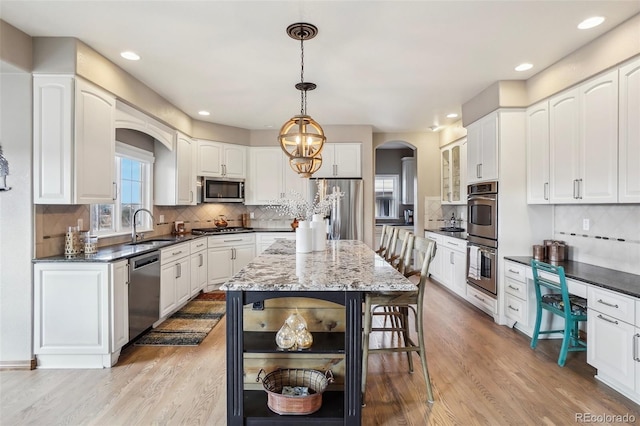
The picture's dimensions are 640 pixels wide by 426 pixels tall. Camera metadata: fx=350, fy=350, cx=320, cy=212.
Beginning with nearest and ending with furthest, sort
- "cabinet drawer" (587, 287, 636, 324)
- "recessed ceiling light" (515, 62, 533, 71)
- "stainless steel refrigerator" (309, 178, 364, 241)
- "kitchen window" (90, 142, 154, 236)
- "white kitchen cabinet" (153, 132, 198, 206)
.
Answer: "cabinet drawer" (587, 287, 636, 324)
"recessed ceiling light" (515, 62, 533, 71)
"kitchen window" (90, 142, 154, 236)
"white kitchen cabinet" (153, 132, 198, 206)
"stainless steel refrigerator" (309, 178, 364, 241)

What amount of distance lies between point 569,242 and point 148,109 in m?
4.79

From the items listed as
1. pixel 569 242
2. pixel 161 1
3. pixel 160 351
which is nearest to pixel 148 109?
pixel 161 1

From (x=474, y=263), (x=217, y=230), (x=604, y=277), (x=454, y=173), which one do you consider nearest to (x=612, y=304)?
(x=604, y=277)

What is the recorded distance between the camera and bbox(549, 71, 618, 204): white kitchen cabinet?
281 cm

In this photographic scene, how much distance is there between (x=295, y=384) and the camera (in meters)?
2.13

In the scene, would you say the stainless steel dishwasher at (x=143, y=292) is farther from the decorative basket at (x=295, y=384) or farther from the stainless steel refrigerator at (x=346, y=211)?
the stainless steel refrigerator at (x=346, y=211)

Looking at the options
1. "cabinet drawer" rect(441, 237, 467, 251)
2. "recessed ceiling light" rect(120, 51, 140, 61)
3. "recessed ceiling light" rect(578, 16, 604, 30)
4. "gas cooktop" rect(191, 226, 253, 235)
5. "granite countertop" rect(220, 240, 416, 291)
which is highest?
"recessed ceiling light" rect(578, 16, 604, 30)

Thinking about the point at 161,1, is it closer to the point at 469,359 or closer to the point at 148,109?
the point at 148,109

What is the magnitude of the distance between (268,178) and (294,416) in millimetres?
4556

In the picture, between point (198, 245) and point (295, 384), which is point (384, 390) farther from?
point (198, 245)

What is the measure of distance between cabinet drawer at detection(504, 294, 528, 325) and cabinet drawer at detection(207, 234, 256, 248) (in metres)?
3.75

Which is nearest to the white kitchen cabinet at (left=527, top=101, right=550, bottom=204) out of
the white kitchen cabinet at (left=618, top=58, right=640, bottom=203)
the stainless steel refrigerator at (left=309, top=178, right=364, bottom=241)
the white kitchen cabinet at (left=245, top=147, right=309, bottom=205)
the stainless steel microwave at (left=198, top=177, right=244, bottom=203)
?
the white kitchen cabinet at (left=618, top=58, right=640, bottom=203)

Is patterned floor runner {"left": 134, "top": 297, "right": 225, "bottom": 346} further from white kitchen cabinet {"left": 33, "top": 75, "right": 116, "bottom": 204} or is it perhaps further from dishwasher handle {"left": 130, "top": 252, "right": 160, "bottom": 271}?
white kitchen cabinet {"left": 33, "top": 75, "right": 116, "bottom": 204}

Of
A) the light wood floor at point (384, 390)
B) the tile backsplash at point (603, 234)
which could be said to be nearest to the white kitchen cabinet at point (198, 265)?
the light wood floor at point (384, 390)
